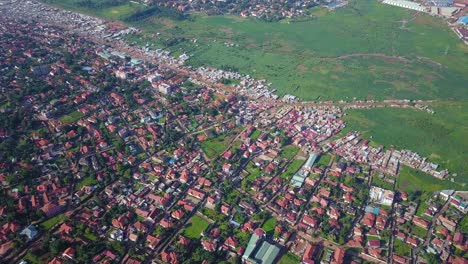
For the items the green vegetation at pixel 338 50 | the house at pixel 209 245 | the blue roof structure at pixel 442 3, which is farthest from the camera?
the blue roof structure at pixel 442 3

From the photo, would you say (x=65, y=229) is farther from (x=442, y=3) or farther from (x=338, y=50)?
(x=442, y=3)

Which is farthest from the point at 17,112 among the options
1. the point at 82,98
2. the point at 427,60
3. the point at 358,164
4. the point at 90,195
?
the point at 427,60

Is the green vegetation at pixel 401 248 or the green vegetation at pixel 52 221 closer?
the green vegetation at pixel 401 248

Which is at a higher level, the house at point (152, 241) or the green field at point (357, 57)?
the green field at point (357, 57)

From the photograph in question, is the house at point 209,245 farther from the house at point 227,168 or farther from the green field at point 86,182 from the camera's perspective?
the green field at point 86,182

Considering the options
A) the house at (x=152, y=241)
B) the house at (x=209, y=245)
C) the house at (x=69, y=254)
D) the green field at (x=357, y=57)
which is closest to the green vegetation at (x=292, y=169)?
the green field at (x=357, y=57)

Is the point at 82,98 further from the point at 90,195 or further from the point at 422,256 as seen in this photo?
the point at 422,256

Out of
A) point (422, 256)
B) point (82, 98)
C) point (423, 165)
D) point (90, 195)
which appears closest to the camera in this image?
point (422, 256)
